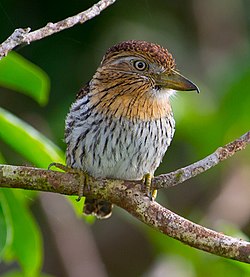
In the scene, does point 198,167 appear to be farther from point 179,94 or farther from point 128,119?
point 179,94

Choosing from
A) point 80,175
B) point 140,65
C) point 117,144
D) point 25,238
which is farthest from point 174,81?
point 25,238

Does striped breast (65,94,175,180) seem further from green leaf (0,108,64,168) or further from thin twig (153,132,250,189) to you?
thin twig (153,132,250,189)

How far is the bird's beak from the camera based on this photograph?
333 centimetres

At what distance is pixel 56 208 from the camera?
16.9 feet

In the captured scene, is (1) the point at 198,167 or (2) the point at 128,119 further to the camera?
(2) the point at 128,119

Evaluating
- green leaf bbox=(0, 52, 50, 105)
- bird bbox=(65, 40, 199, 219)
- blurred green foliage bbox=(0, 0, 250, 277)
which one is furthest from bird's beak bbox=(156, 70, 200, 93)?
blurred green foliage bbox=(0, 0, 250, 277)

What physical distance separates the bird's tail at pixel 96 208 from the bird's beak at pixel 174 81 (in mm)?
561

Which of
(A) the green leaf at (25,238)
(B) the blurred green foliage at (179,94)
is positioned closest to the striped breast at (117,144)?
(A) the green leaf at (25,238)

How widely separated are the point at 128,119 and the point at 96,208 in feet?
1.45

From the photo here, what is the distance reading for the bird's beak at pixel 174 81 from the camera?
3.33m

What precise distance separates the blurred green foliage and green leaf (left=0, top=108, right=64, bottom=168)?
1.12 meters

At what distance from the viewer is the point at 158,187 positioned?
2869 millimetres

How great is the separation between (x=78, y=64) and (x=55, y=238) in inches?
44.5

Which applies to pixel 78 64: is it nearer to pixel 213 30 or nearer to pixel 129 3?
pixel 129 3
